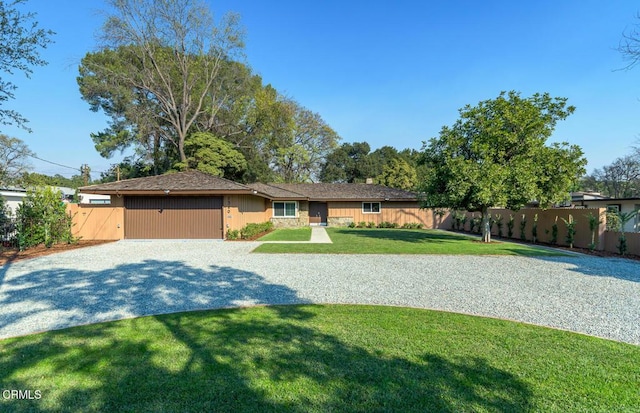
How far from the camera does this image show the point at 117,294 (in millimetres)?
5934

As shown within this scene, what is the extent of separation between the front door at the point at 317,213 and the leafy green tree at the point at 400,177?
53.9ft

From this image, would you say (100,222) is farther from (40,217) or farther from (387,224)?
(387,224)

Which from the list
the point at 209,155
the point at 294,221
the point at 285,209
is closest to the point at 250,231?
the point at 294,221

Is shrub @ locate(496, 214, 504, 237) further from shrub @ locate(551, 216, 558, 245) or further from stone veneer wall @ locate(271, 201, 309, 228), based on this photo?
stone veneer wall @ locate(271, 201, 309, 228)

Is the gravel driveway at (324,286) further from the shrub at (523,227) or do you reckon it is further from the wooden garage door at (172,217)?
the shrub at (523,227)

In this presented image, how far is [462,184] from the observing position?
501 inches

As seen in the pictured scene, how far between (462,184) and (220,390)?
12.1 m

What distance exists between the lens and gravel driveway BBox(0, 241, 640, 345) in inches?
190

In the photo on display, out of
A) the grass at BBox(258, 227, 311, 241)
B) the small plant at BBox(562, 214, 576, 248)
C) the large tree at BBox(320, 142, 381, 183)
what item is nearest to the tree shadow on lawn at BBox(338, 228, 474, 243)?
the grass at BBox(258, 227, 311, 241)

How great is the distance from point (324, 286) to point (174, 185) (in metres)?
11.6

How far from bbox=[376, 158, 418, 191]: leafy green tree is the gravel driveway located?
3175cm

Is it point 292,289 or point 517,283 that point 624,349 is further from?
point 292,289

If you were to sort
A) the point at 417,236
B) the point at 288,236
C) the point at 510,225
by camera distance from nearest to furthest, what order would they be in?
the point at 510,225, the point at 288,236, the point at 417,236

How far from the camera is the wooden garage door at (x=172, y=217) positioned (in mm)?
15594
